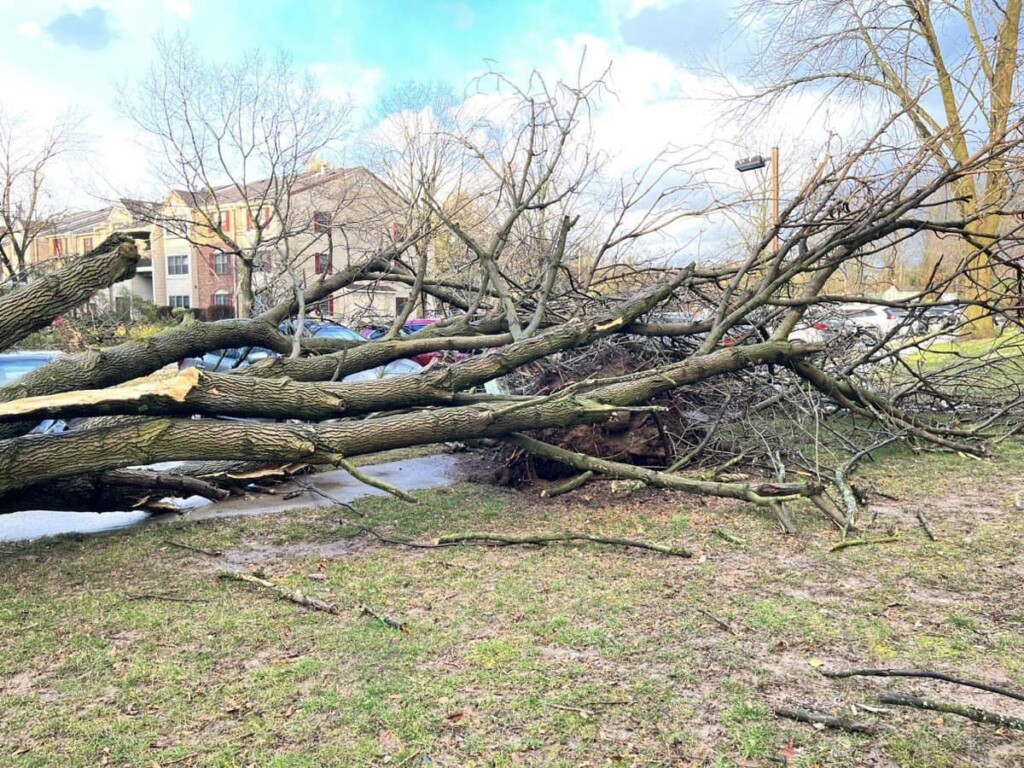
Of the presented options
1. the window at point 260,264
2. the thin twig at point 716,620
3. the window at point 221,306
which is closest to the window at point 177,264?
the window at point 221,306

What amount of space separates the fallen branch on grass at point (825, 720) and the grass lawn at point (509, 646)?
0.04 metres

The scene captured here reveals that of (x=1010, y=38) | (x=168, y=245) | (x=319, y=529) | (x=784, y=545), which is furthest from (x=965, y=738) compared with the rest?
(x=168, y=245)

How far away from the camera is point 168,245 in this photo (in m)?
43.8

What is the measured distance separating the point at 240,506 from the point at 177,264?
42024 mm

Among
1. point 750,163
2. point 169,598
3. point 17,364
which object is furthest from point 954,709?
point 17,364

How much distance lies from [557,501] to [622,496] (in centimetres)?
54

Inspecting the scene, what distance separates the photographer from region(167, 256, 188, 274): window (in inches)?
1710

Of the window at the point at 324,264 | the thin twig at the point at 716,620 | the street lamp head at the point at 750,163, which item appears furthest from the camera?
the street lamp head at the point at 750,163

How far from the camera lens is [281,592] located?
4.03m

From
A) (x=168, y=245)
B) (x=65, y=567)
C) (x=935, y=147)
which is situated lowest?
(x=65, y=567)

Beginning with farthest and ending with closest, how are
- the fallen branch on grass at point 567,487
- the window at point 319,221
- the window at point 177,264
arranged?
1. the window at point 177,264
2. the window at point 319,221
3. the fallen branch on grass at point 567,487

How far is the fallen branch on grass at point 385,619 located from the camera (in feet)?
11.7

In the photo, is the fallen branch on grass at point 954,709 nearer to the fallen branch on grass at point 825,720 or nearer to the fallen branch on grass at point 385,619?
the fallen branch on grass at point 825,720

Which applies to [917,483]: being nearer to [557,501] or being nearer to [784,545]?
[784,545]
